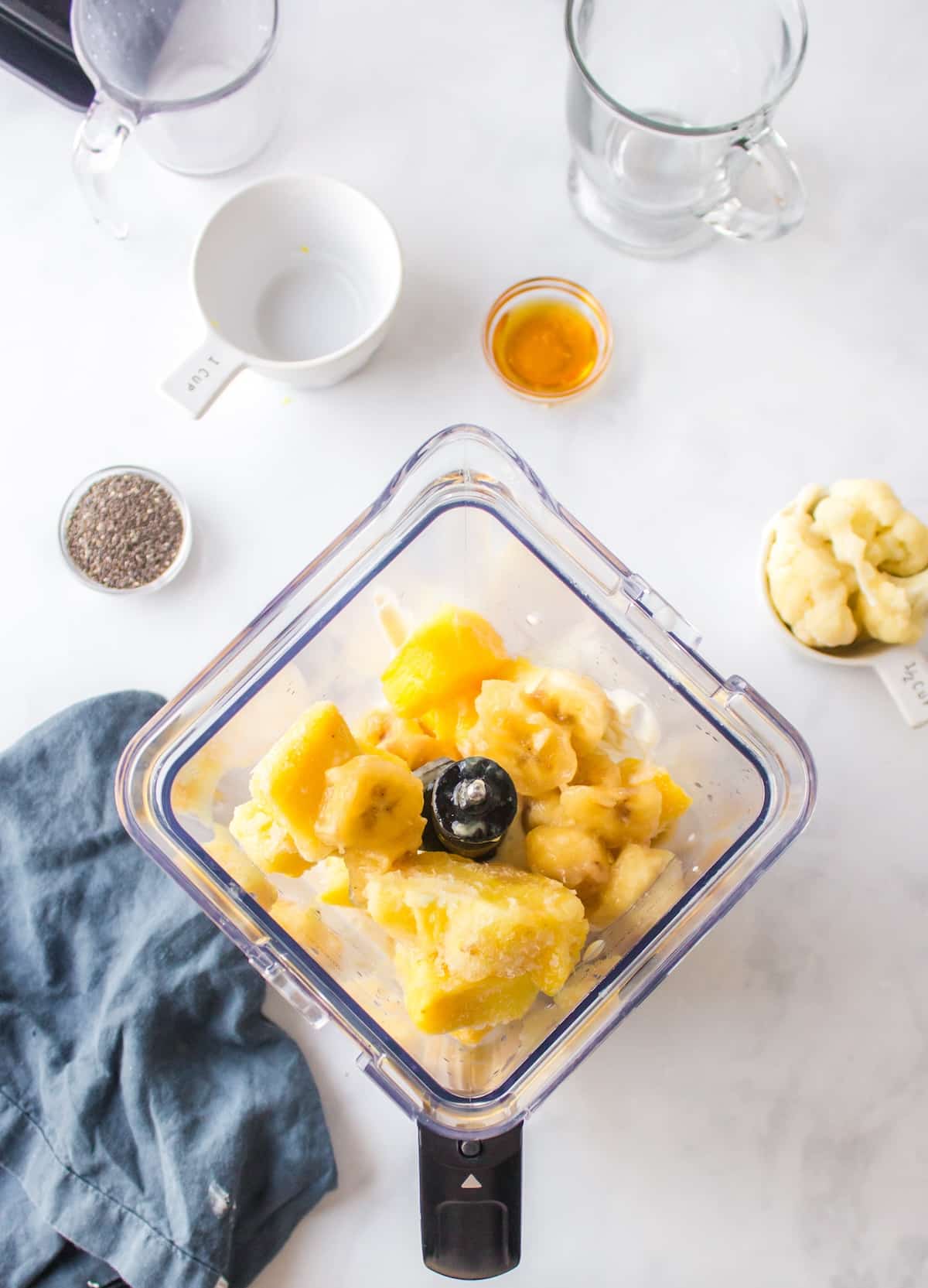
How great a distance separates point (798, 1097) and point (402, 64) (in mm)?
1093

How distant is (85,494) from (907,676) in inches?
31.7

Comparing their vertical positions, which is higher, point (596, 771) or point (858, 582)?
point (858, 582)

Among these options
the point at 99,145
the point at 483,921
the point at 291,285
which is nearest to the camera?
the point at 483,921

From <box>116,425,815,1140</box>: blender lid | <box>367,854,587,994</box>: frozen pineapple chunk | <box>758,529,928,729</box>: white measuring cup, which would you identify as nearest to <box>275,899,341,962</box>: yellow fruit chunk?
<box>116,425,815,1140</box>: blender lid

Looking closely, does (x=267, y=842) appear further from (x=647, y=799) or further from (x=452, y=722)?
(x=647, y=799)

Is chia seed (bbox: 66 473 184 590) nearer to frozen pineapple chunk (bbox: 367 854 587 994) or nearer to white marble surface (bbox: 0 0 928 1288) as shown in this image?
white marble surface (bbox: 0 0 928 1288)

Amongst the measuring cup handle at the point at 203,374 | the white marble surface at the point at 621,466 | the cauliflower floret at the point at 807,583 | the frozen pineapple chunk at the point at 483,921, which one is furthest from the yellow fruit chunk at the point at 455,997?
the measuring cup handle at the point at 203,374

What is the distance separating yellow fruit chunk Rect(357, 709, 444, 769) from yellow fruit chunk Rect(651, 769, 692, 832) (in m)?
0.16

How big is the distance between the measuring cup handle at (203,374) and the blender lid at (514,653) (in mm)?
258

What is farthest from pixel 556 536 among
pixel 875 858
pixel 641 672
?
pixel 875 858

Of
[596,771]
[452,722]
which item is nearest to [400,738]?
[452,722]

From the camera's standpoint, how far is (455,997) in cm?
67

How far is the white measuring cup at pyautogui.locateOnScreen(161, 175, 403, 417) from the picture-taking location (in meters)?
1.00

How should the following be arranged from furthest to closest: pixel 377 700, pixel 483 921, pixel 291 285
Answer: pixel 291 285 < pixel 377 700 < pixel 483 921
